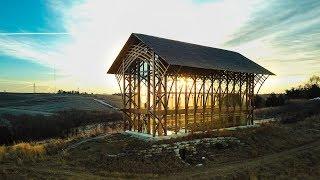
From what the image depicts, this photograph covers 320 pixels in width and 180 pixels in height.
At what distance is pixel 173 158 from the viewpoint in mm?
22922

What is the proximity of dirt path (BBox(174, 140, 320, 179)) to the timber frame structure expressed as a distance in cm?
664

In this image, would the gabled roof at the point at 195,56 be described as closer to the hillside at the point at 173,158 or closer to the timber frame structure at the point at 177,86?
the timber frame structure at the point at 177,86

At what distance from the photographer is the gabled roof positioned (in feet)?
91.4

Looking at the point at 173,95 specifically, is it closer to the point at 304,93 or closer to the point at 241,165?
the point at 241,165

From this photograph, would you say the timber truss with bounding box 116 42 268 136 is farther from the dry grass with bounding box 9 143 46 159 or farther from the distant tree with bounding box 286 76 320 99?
the distant tree with bounding box 286 76 320 99

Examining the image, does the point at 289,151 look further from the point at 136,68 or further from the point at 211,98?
the point at 136,68

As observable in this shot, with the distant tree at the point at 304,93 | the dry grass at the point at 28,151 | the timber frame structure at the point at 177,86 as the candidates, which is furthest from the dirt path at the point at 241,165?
the distant tree at the point at 304,93

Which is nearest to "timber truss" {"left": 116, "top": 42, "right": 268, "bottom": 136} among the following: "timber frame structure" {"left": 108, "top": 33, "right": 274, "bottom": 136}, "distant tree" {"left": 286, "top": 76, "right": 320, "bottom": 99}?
"timber frame structure" {"left": 108, "top": 33, "right": 274, "bottom": 136}

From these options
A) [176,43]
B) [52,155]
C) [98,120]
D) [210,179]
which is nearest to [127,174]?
[210,179]

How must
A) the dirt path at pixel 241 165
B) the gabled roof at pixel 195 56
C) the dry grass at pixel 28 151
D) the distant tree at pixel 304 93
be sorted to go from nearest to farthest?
the dirt path at pixel 241 165
the dry grass at pixel 28 151
the gabled roof at pixel 195 56
the distant tree at pixel 304 93

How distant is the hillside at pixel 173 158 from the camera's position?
20.1 metres

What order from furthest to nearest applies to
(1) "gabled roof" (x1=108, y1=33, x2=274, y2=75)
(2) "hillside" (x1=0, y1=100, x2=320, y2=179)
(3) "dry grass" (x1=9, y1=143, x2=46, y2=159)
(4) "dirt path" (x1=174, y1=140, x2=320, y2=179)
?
(1) "gabled roof" (x1=108, y1=33, x2=274, y2=75), (3) "dry grass" (x1=9, y1=143, x2=46, y2=159), (4) "dirt path" (x1=174, y1=140, x2=320, y2=179), (2) "hillside" (x1=0, y1=100, x2=320, y2=179)

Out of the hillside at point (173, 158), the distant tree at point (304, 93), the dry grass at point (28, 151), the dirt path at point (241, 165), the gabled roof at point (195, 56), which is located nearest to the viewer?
the hillside at point (173, 158)

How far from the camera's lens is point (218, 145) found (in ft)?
85.7
